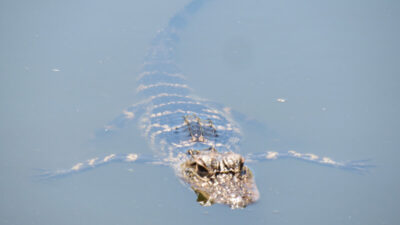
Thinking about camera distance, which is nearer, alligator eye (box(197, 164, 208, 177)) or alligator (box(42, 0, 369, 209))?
alligator (box(42, 0, 369, 209))

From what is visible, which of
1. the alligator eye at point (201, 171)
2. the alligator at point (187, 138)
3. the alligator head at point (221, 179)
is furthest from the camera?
the alligator eye at point (201, 171)

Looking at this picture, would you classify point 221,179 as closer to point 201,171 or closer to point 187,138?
point 201,171

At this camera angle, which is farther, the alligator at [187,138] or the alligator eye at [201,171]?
the alligator eye at [201,171]

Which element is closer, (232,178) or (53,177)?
(232,178)

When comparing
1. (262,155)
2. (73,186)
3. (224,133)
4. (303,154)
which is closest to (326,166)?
(303,154)

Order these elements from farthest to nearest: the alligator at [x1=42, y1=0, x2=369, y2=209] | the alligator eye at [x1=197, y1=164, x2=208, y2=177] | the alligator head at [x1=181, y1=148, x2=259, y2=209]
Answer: the alligator eye at [x1=197, y1=164, x2=208, y2=177] < the alligator at [x1=42, y1=0, x2=369, y2=209] < the alligator head at [x1=181, y1=148, x2=259, y2=209]

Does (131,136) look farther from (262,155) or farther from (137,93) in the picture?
(262,155)

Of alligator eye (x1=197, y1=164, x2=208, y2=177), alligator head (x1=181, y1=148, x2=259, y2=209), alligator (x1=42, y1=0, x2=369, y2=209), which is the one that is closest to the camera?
alligator head (x1=181, y1=148, x2=259, y2=209)
